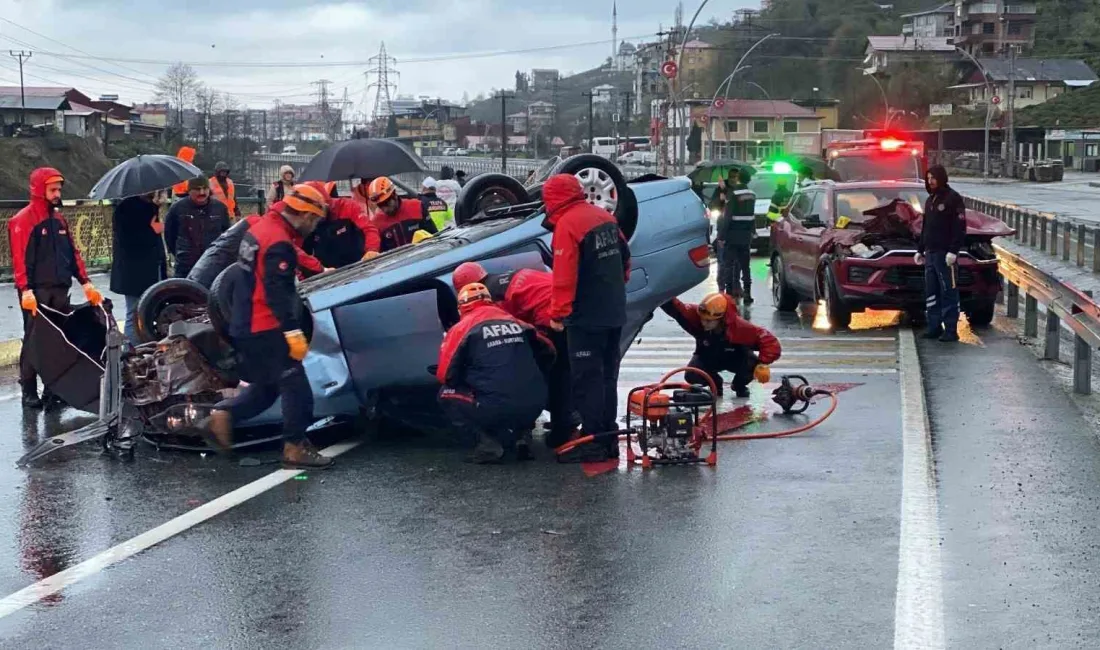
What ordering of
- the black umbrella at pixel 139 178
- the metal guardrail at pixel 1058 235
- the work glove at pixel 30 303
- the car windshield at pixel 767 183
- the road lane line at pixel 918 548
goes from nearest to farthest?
1. the road lane line at pixel 918 548
2. the work glove at pixel 30 303
3. the black umbrella at pixel 139 178
4. the metal guardrail at pixel 1058 235
5. the car windshield at pixel 767 183

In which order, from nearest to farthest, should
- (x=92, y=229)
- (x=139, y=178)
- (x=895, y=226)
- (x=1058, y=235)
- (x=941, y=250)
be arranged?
(x=139, y=178)
(x=941, y=250)
(x=895, y=226)
(x=1058, y=235)
(x=92, y=229)

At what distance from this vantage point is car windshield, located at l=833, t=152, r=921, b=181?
3297cm

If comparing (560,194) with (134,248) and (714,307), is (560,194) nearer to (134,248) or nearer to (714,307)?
(714,307)

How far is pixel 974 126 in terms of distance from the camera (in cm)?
11412

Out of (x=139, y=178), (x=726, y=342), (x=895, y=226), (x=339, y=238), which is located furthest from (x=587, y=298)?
(x=895, y=226)

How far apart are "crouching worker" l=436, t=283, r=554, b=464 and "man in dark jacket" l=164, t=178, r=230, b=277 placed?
5472mm

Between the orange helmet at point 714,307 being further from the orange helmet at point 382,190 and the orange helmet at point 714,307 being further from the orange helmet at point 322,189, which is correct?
the orange helmet at point 382,190

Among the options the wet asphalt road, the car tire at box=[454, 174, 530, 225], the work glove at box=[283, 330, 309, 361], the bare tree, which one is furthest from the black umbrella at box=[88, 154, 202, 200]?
the bare tree

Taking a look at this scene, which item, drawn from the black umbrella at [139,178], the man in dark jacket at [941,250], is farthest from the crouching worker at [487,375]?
the man in dark jacket at [941,250]

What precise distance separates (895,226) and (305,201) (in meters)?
8.53

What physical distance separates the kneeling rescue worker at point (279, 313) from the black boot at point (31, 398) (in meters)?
3.11

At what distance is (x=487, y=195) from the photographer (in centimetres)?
1181

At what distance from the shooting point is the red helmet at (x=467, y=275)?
859 cm

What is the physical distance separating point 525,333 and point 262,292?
1541mm
